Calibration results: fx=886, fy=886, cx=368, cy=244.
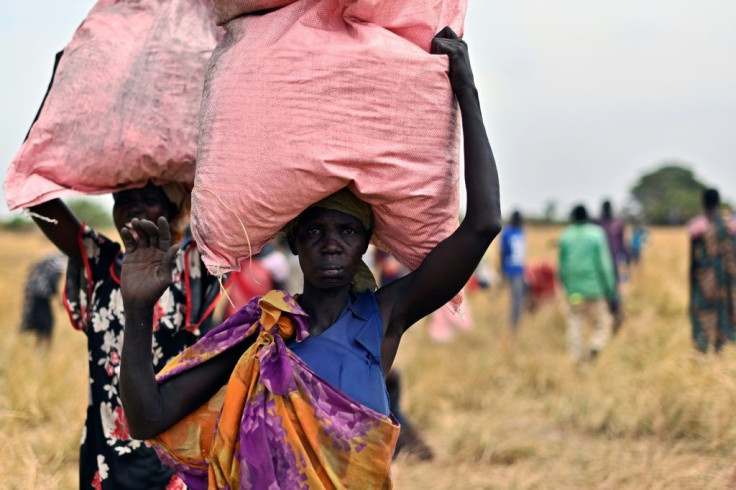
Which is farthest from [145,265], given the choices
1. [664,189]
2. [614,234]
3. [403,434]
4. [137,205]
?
[664,189]

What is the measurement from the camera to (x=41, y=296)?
7723mm

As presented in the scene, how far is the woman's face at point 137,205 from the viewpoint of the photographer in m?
2.86

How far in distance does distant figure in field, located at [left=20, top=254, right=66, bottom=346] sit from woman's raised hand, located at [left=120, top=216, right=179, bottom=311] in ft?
19.4

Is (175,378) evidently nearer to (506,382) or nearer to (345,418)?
(345,418)

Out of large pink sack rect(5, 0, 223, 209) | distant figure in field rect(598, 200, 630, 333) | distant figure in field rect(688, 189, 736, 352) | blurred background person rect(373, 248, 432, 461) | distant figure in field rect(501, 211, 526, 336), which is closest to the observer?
large pink sack rect(5, 0, 223, 209)

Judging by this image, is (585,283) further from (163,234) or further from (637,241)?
(637,241)

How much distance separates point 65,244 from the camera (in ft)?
9.61

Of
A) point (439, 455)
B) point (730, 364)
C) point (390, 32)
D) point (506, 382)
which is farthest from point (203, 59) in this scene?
point (506, 382)

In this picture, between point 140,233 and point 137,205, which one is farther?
point 137,205

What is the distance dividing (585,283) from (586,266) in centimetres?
17

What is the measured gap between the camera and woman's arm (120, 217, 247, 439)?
6.31 ft

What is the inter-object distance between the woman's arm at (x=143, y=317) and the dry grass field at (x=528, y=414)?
6.19ft

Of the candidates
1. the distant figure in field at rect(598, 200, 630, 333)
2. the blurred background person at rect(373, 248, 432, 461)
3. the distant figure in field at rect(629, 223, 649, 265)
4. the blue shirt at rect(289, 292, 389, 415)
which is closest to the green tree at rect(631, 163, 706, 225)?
the distant figure in field at rect(629, 223, 649, 265)

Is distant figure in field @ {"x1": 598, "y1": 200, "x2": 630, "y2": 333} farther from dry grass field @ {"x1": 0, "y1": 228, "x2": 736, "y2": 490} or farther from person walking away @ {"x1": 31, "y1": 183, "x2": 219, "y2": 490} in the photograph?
person walking away @ {"x1": 31, "y1": 183, "x2": 219, "y2": 490}
